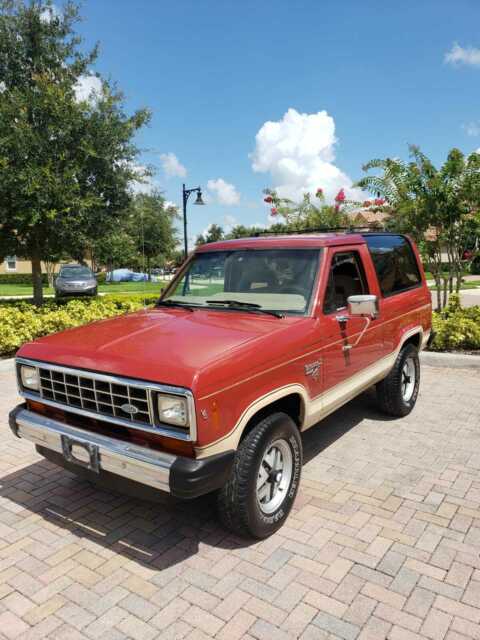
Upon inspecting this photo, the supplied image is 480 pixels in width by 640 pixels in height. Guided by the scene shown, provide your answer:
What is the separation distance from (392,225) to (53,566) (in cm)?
969

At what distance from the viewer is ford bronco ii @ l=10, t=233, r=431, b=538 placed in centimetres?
268

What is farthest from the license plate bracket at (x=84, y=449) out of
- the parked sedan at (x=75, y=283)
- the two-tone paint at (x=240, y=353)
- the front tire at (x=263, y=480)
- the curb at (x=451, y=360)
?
the parked sedan at (x=75, y=283)

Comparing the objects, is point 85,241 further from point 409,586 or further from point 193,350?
point 409,586

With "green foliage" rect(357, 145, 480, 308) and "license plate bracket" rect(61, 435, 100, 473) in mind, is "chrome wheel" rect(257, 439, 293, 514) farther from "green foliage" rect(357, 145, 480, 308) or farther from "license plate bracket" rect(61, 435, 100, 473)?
"green foliage" rect(357, 145, 480, 308)

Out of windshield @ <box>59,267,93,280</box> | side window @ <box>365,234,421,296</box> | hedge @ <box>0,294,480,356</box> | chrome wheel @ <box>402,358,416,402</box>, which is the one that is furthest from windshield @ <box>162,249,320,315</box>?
windshield @ <box>59,267,93,280</box>

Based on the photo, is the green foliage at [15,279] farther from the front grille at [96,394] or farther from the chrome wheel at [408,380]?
the front grille at [96,394]

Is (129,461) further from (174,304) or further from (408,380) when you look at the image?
(408,380)

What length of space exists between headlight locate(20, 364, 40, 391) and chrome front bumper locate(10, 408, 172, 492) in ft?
0.68

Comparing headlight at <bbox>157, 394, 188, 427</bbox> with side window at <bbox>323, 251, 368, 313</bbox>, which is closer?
headlight at <bbox>157, 394, 188, 427</bbox>

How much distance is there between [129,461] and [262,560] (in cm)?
113

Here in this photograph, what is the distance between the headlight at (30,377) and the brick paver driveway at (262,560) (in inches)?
41.6

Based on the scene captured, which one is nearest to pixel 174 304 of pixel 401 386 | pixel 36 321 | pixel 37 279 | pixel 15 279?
pixel 401 386

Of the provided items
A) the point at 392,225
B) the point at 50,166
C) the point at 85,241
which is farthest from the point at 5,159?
the point at 392,225

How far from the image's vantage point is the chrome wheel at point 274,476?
129 inches
